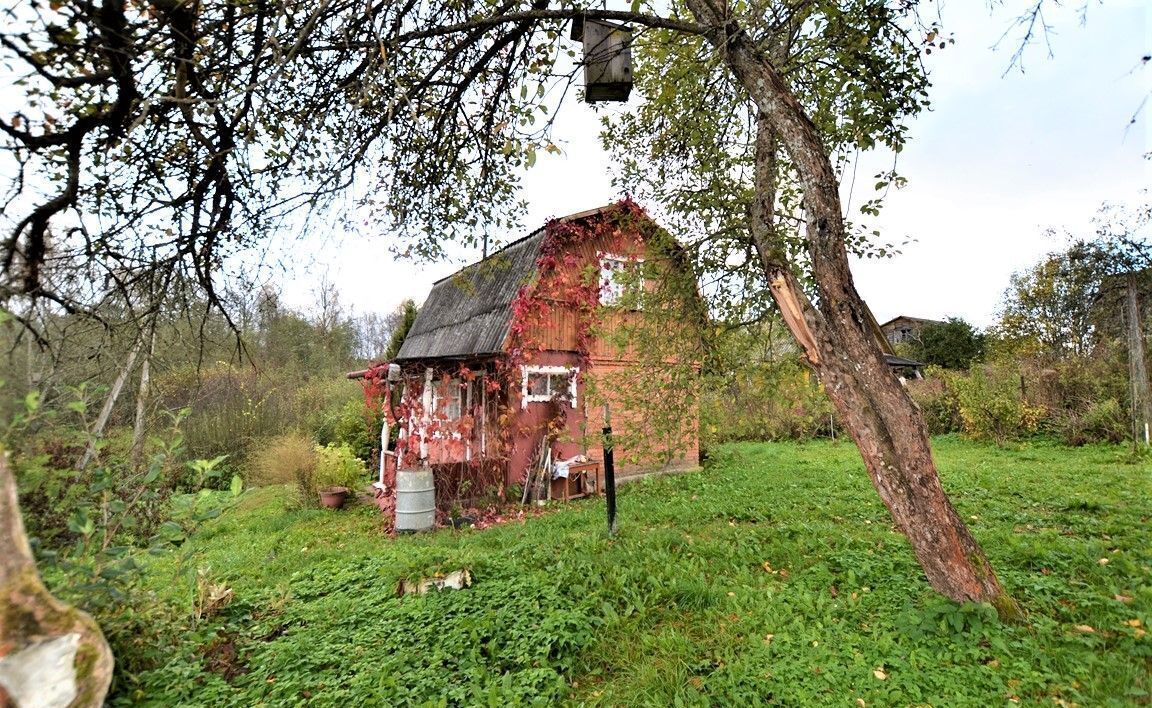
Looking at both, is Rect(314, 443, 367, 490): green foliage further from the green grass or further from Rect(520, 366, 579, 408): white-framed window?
Rect(520, 366, 579, 408): white-framed window

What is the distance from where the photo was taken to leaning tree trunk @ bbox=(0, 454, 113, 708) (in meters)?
1.47

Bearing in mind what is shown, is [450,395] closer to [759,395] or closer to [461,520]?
[461,520]

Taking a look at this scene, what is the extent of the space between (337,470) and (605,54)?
1022 cm

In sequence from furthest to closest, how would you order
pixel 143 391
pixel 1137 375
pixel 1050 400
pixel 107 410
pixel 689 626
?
pixel 1050 400 < pixel 1137 375 < pixel 143 391 < pixel 689 626 < pixel 107 410

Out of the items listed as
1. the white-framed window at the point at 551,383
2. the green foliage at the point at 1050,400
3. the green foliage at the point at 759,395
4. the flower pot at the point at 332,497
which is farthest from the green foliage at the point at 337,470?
the green foliage at the point at 1050,400

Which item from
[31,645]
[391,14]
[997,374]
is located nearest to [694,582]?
[31,645]

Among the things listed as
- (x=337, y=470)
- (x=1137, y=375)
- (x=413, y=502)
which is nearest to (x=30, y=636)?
(x=413, y=502)

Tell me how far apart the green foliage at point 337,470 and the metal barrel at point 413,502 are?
3.53 m

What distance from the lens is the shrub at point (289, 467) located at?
1043cm

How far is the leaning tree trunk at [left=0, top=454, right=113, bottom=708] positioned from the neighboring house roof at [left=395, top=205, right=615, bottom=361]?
7204 millimetres

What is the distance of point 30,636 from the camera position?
1526 millimetres

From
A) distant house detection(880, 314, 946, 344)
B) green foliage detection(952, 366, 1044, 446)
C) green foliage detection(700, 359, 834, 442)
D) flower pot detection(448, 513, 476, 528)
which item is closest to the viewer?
green foliage detection(700, 359, 834, 442)

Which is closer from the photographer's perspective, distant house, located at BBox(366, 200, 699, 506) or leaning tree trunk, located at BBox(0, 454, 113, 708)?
leaning tree trunk, located at BBox(0, 454, 113, 708)

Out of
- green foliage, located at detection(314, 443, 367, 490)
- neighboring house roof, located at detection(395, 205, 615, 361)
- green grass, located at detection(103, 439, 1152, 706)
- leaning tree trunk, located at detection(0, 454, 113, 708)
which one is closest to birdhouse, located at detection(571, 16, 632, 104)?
leaning tree trunk, located at detection(0, 454, 113, 708)
